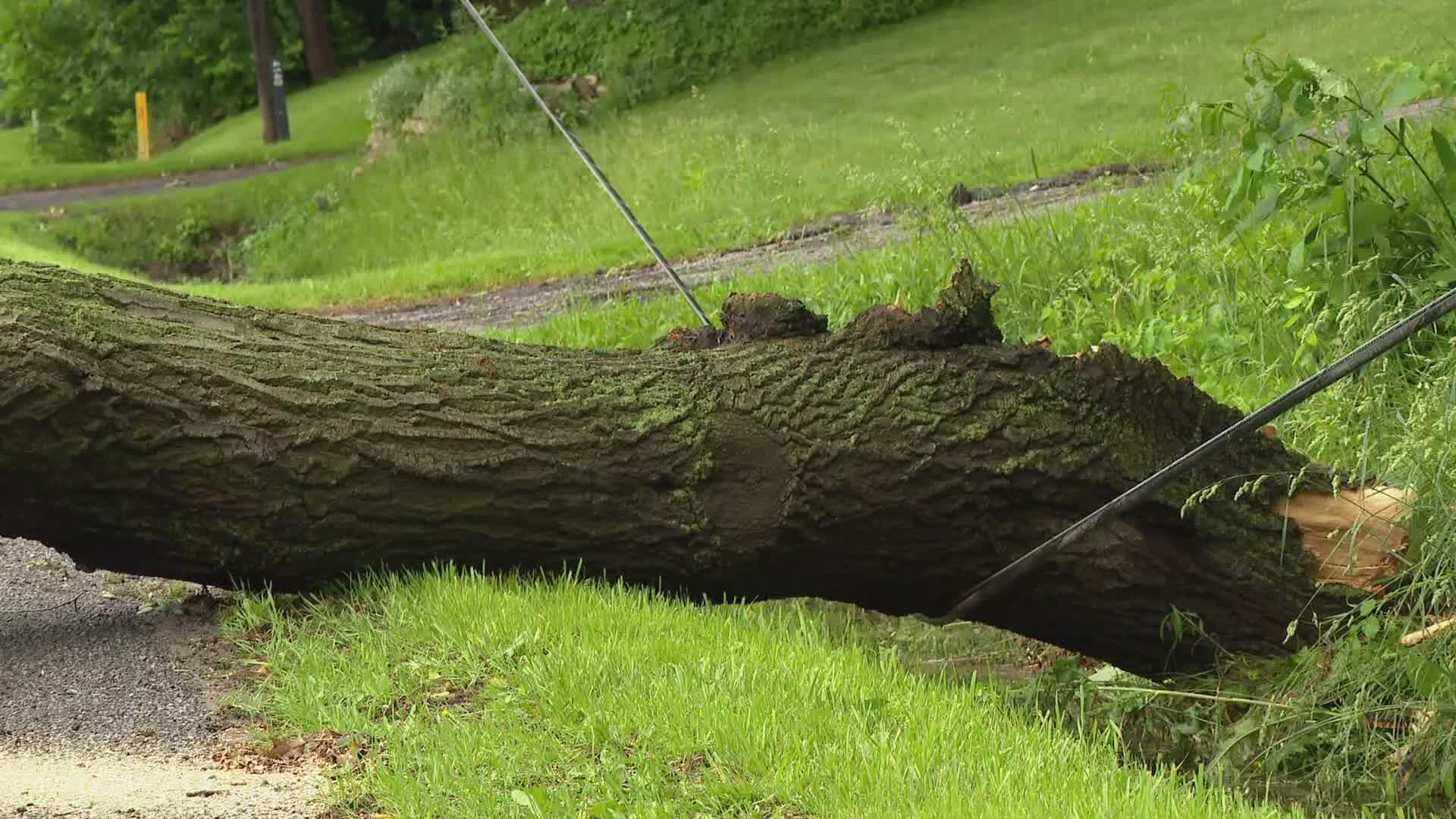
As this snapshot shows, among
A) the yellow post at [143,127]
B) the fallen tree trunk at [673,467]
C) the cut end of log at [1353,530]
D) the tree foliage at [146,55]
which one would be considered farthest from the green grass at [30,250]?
the cut end of log at [1353,530]

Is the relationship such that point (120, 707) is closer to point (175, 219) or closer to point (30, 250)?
point (30, 250)

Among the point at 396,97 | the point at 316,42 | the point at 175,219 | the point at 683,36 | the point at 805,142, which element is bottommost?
the point at 175,219

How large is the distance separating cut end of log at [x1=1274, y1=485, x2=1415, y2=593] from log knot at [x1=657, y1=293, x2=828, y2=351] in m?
1.60

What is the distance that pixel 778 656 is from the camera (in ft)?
13.3

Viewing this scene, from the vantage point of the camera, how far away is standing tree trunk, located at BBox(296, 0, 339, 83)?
31.1 meters

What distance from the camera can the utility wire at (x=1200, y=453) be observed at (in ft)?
14.1

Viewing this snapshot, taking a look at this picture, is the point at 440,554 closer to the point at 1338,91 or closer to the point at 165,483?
the point at 165,483

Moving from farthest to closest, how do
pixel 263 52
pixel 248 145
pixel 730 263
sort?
pixel 248 145 < pixel 263 52 < pixel 730 263

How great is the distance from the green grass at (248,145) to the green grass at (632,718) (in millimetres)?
21536

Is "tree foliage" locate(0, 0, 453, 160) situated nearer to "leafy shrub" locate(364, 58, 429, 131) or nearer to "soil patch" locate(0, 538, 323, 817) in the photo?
"leafy shrub" locate(364, 58, 429, 131)

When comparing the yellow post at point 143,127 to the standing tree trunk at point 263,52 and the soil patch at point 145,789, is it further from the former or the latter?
the soil patch at point 145,789

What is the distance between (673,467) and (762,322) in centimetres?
73

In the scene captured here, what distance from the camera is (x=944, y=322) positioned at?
4.91 meters

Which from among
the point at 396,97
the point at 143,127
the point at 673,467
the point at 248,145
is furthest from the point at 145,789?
the point at 143,127
